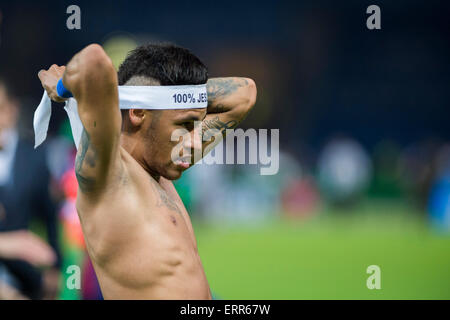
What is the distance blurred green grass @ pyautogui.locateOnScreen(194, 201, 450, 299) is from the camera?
10.5 meters

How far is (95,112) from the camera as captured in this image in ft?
9.71

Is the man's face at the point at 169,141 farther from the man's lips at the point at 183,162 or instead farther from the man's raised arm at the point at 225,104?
the man's raised arm at the point at 225,104

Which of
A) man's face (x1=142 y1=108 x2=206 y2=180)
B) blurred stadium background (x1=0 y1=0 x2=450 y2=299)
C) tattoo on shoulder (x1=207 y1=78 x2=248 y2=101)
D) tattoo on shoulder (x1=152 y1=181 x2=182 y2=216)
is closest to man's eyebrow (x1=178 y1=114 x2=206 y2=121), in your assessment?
man's face (x1=142 y1=108 x2=206 y2=180)

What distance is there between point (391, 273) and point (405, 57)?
54.4 feet

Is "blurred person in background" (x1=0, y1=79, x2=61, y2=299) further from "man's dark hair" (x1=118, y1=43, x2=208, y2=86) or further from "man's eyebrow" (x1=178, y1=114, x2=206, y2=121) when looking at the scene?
"man's eyebrow" (x1=178, y1=114, x2=206, y2=121)

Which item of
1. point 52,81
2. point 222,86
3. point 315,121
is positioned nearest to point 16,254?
point 222,86

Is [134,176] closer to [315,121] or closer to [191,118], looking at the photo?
[191,118]

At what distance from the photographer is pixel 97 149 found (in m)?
3.06

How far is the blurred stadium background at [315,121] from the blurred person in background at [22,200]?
498cm

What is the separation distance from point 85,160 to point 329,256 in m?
11.8

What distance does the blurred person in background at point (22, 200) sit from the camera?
20.4 feet

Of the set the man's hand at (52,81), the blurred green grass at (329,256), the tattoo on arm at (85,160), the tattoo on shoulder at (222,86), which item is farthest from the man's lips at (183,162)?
the blurred green grass at (329,256)

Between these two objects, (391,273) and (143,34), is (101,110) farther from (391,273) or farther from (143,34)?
(143,34)
